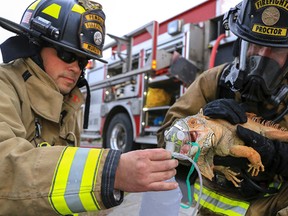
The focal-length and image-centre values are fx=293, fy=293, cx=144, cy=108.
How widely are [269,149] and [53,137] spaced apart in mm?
1086

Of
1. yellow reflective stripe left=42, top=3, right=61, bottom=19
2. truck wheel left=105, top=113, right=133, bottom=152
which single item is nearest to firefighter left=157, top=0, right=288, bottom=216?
yellow reflective stripe left=42, top=3, right=61, bottom=19

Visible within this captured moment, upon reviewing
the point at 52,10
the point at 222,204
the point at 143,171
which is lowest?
the point at 222,204

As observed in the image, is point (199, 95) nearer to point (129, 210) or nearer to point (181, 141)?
point (181, 141)

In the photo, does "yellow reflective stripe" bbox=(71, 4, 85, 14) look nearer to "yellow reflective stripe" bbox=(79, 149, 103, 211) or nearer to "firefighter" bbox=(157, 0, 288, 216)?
"firefighter" bbox=(157, 0, 288, 216)

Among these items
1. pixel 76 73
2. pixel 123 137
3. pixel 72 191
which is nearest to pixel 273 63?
pixel 76 73

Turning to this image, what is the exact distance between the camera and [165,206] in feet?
4.54

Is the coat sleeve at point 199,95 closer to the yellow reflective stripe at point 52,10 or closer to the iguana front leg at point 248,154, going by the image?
the iguana front leg at point 248,154

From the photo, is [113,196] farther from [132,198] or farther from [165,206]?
[132,198]

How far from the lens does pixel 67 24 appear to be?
1.67 meters

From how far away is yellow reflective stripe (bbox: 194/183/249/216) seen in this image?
1517 millimetres

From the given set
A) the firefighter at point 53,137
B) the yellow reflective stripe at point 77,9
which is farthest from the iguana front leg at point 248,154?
the yellow reflective stripe at point 77,9

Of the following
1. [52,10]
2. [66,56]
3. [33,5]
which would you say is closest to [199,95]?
[66,56]

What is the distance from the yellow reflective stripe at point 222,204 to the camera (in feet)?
4.98

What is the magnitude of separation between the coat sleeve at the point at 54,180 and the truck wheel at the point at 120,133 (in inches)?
185
